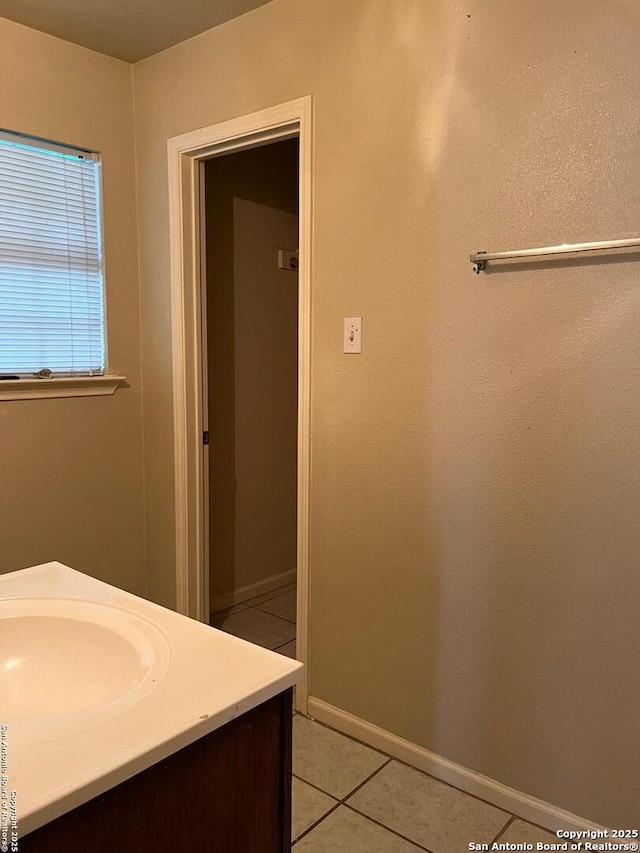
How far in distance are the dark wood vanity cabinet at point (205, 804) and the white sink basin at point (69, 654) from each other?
0.49 feet

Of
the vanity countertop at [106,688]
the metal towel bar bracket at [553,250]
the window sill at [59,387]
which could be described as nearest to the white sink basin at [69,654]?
the vanity countertop at [106,688]

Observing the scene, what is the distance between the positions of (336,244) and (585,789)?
174cm

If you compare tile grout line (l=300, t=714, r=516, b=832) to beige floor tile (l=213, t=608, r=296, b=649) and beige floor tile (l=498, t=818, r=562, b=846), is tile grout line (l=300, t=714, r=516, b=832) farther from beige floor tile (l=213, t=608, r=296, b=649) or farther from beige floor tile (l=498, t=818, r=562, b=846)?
beige floor tile (l=213, t=608, r=296, b=649)

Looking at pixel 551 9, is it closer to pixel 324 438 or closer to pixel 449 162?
pixel 449 162

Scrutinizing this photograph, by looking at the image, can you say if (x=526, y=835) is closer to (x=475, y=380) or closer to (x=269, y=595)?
(x=475, y=380)

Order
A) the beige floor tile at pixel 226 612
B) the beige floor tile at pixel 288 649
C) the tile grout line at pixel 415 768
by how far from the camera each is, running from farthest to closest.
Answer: the beige floor tile at pixel 226 612 → the beige floor tile at pixel 288 649 → the tile grout line at pixel 415 768

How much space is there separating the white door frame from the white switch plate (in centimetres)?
16

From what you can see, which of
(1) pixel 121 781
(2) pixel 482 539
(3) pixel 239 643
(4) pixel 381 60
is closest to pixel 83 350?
(4) pixel 381 60

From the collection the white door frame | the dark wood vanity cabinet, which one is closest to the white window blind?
the white door frame

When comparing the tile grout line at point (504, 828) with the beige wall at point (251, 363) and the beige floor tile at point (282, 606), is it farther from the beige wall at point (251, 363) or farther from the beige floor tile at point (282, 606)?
the beige wall at point (251, 363)

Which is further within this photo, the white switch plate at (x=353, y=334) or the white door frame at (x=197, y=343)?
the white door frame at (x=197, y=343)

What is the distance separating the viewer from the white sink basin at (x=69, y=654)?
3.50ft

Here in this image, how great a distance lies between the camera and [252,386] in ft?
11.3

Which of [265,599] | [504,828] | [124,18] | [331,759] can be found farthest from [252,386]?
[504,828]
